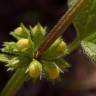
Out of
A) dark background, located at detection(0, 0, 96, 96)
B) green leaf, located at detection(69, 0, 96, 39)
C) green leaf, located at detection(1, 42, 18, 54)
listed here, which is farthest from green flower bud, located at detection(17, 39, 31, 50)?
dark background, located at detection(0, 0, 96, 96)

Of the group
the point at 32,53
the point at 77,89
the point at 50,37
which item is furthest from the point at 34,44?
the point at 77,89

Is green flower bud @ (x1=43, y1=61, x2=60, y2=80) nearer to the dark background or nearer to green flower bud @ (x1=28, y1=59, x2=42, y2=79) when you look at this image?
green flower bud @ (x1=28, y1=59, x2=42, y2=79)

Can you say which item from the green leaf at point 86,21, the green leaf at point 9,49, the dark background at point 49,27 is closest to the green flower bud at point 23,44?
the green leaf at point 9,49

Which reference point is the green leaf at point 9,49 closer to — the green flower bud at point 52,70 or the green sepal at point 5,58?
the green sepal at point 5,58

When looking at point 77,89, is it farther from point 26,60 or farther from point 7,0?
point 26,60

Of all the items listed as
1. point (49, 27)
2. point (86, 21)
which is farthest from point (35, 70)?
point (49, 27)

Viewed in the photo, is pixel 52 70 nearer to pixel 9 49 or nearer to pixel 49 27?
pixel 9 49
